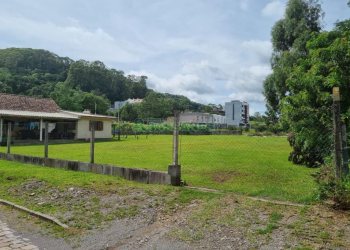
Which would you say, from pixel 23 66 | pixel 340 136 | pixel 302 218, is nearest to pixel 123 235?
pixel 302 218

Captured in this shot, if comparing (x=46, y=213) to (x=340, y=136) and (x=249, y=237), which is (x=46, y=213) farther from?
(x=340, y=136)

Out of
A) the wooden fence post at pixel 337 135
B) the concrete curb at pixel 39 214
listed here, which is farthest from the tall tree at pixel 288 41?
the concrete curb at pixel 39 214

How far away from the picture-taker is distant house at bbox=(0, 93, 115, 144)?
2558 cm

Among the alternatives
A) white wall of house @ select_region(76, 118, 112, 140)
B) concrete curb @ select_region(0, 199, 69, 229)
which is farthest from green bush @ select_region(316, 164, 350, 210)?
white wall of house @ select_region(76, 118, 112, 140)

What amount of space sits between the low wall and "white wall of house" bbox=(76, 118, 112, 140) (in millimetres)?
16938

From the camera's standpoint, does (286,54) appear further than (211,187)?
Yes

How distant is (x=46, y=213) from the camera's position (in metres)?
6.36

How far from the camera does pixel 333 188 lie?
18.4 ft

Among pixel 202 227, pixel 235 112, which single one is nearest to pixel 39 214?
pixel 202 227

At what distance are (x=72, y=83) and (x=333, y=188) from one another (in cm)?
9218

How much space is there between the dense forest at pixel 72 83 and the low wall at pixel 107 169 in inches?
1834

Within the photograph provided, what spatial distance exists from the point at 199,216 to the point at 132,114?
250ft

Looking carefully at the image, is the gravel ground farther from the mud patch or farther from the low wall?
the mud patch

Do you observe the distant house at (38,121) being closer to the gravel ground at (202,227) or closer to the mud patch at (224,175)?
the mud patch at (224,175)
